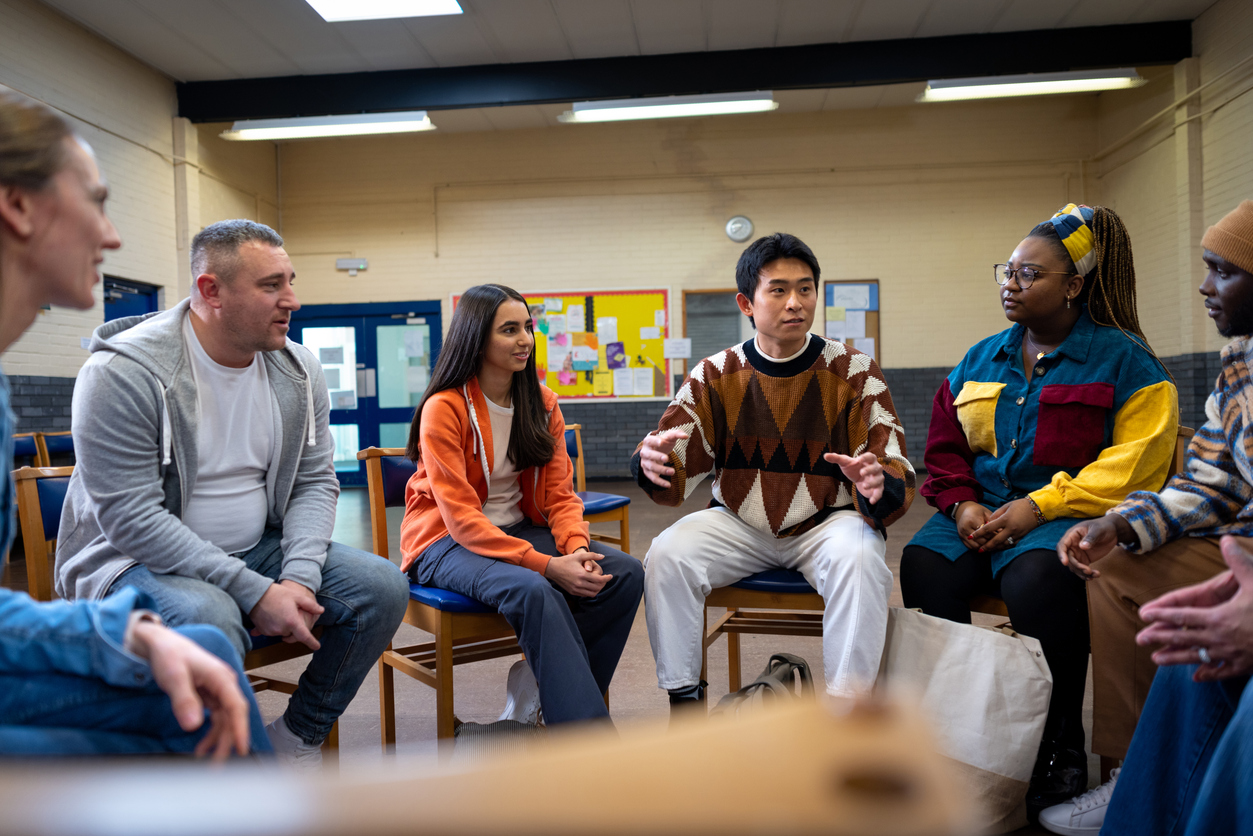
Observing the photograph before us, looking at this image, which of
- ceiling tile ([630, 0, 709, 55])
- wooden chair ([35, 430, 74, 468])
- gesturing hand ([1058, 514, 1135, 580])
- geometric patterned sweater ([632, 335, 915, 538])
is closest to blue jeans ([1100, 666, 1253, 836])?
gesturing hand ([1058, 514, 1135, 580])

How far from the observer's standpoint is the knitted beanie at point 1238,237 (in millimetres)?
1554

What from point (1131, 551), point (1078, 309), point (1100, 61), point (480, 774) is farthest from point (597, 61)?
point (480, 774)

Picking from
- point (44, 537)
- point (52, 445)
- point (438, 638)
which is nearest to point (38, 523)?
point (44, 537)

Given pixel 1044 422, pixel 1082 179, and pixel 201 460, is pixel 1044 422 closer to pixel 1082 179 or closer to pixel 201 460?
pixel 201 460

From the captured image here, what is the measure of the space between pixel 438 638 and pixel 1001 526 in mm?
1360

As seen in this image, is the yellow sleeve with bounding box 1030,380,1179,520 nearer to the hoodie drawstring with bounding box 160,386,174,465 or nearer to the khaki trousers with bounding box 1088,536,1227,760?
the khaki trousers with bounding box 1088,536,1227,760

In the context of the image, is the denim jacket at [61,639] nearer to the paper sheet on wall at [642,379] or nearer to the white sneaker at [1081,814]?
the white sneaker at [1081,814]

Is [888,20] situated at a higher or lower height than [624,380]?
higher

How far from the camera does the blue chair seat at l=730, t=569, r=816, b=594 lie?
1986 millimetres

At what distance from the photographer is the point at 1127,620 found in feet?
5.45

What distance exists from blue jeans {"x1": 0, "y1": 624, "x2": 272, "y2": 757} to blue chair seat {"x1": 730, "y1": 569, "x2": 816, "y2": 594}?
1274mm

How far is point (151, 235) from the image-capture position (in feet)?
22.6

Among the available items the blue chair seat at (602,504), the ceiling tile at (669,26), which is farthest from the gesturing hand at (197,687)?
the ceiling tile at (669,26)

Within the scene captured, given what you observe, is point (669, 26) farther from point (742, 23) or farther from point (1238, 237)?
point (1238, 237)
